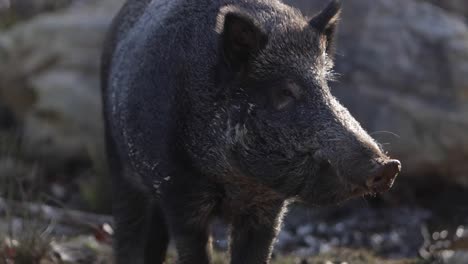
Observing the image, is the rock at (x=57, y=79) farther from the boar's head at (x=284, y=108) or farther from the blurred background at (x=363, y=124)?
the boar's head at (x=284, y=108)

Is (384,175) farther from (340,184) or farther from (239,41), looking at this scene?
(239,41)

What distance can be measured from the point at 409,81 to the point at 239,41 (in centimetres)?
501

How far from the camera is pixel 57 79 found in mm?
10805

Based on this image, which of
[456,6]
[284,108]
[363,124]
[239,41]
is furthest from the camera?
[456,6]

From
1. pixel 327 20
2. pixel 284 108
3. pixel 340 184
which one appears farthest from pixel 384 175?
pixel 327 20

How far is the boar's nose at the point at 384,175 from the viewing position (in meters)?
3.85

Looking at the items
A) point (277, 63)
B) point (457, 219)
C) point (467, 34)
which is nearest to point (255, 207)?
point (277, 63)

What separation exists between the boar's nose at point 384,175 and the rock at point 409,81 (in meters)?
4.92

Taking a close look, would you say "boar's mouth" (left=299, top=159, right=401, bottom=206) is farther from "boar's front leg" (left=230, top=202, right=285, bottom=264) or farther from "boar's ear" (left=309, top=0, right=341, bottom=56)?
"boar's ear" (left=309, top=0, right=341, bottom=56)

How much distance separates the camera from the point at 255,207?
16.2ft

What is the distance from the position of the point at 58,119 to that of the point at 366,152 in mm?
7195

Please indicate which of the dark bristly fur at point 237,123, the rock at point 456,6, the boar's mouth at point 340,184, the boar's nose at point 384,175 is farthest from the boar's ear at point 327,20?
the rock at point 456,6

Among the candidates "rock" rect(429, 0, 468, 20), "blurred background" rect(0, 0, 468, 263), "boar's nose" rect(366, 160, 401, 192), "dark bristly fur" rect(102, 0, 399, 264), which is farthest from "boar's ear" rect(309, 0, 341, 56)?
"rock" rect(429, 0, 468, 20)

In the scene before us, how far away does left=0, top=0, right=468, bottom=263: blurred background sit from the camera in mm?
8453
